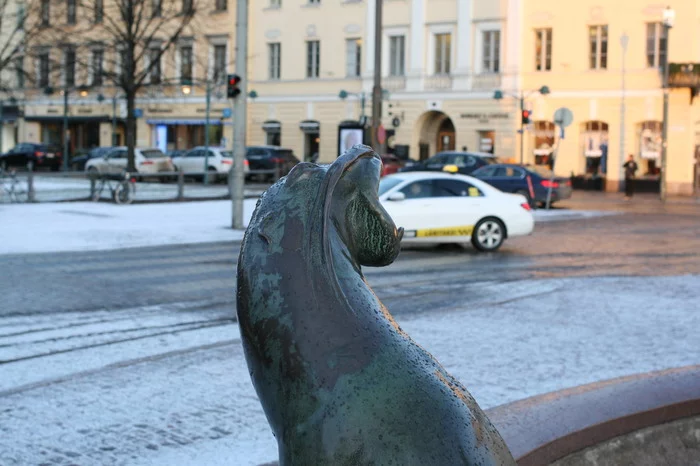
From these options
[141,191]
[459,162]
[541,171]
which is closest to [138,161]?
[459,162]

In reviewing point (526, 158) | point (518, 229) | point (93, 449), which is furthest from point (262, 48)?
point (93, 449)

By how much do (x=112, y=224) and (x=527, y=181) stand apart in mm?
14072

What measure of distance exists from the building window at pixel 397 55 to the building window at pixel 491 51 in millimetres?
4265

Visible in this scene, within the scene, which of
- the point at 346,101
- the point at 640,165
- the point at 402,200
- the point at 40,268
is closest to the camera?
the point at 40,268

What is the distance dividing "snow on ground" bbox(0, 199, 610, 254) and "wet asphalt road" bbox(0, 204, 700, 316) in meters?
1.13

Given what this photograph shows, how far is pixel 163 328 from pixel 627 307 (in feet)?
16.5

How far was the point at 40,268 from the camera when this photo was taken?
47.3 feet

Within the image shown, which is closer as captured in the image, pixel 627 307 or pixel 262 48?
pixel 627 307

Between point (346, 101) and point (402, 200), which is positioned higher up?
point (346, 101)

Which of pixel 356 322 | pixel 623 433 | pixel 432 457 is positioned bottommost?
pixel 623 433

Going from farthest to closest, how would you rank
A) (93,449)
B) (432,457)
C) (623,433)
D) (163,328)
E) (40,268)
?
(40,268) → (163,328) → (93,449) → (623,433) → (432,457)

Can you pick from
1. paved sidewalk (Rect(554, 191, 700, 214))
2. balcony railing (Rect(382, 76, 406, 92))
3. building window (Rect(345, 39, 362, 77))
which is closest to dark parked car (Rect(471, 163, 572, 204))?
paved sidewalk (Rect(554, 191, 700, 214))

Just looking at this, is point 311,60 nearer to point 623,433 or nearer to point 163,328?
point 163,328

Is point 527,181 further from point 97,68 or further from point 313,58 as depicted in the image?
point 97,68
